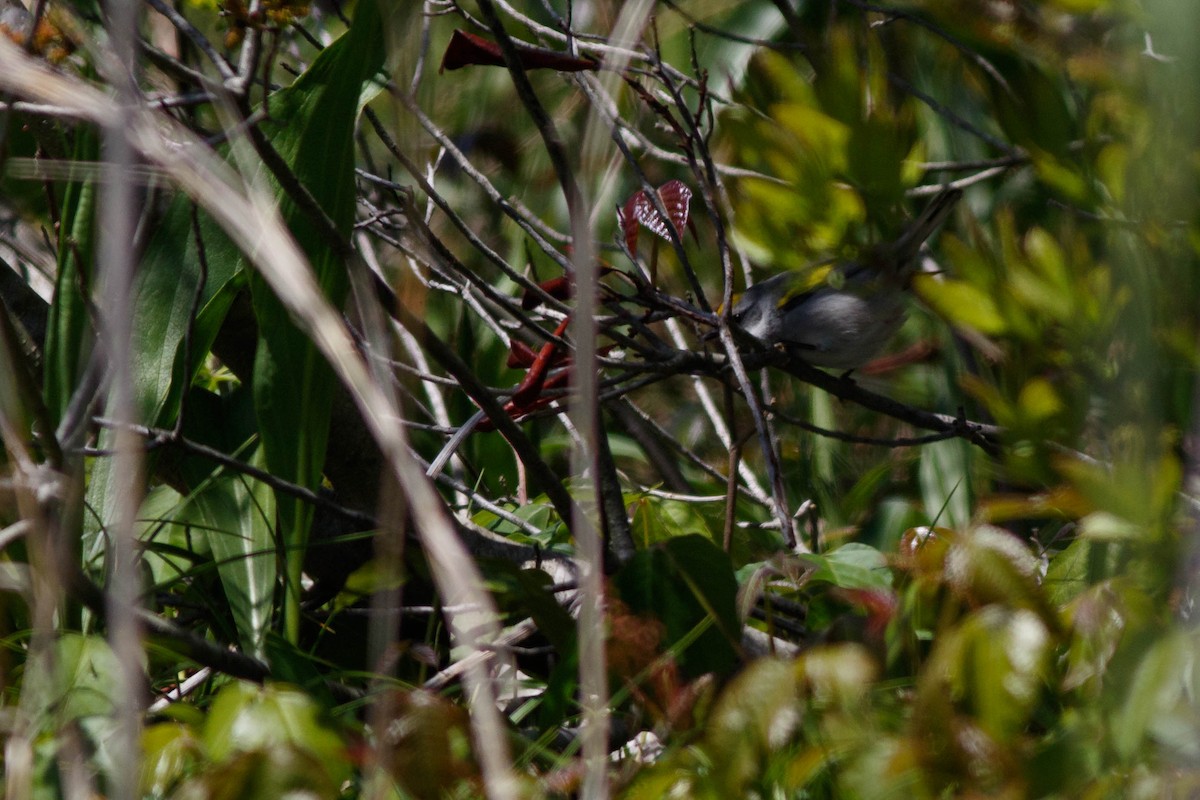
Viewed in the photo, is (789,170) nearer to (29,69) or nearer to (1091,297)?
(1091,297)

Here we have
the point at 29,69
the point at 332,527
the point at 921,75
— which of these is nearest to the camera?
the point at 29,69

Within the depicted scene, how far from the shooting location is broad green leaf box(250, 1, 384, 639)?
1825 millimetres

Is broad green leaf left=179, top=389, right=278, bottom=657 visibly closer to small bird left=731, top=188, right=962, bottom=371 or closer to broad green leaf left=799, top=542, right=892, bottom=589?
broad green leaf left=799, top=542, right=892, bottom=589

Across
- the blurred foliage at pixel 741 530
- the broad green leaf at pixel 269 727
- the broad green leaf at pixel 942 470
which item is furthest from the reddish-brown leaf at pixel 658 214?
the broad green leaf at pixel 942 470

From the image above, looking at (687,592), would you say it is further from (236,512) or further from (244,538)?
(236,512)

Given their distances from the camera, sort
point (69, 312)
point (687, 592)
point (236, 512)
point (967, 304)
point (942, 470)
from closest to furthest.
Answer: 1. point (967, 304)
2. point (687, 592)
3. point (69, 312)
4. point (236, 512)
5. point (942, 470)

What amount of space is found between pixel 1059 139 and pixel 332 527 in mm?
1631

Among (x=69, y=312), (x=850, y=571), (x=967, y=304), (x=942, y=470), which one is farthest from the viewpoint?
(x=942, y=470)

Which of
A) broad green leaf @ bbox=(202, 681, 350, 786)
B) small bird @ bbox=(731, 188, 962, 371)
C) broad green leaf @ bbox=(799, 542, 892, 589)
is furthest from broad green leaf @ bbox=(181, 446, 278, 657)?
small bird @ bbox=(731, 188, 962, 371)

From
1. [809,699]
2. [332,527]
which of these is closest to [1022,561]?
[809,699]

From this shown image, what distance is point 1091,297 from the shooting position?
0.85 metres

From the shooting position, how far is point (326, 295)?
1.82m

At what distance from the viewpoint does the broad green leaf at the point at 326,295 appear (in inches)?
71.9

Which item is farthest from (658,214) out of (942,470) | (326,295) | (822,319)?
(942,470)
